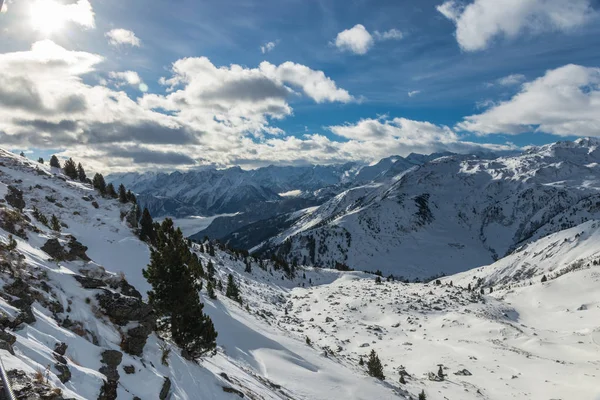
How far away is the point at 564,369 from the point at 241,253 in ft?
420

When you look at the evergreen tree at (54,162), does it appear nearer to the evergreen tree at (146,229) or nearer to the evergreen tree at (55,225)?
the evergreen tree at (146,229)

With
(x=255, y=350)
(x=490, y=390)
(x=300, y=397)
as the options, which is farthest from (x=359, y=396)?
(x=490, y=390)

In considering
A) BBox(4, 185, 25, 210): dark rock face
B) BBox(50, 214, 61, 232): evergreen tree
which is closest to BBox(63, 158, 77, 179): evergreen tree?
BBox(4, 185, 25, 210): dark rock face

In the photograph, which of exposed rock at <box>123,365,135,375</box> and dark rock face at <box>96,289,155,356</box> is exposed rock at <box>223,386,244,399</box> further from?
exposed rock at <box>123,365,135,375</box>

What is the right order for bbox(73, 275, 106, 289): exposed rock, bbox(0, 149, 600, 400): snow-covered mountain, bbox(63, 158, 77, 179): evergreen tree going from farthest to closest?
bbox(63, 158, 77, 179): evergreen tree < bbox(73, 275, 106, 289): exposed rock < bbox(0, 149, 600, 400): snow-covered mountain

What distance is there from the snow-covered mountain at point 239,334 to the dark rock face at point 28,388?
0.13ft

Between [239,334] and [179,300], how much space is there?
64.7ft

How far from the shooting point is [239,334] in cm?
3888

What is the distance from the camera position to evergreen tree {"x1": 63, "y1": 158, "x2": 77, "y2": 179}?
9250 cm

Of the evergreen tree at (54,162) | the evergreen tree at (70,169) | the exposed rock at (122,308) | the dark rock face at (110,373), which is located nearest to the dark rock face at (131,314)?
the exposed rock at (122,308)

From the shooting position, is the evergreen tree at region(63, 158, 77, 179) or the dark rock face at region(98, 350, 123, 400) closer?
the dark rock face at region(98, 350, 123, 400)

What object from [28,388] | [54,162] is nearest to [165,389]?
[28,388]

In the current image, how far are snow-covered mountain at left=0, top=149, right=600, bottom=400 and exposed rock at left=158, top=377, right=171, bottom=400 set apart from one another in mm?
65

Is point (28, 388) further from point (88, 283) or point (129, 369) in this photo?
point (88, 283)
